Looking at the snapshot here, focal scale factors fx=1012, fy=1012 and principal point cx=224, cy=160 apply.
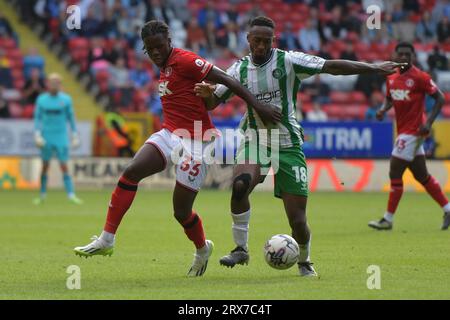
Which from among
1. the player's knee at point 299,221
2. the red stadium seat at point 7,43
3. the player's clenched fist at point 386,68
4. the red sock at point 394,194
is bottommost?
the red sock at point 394,194

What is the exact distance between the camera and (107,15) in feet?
93.4

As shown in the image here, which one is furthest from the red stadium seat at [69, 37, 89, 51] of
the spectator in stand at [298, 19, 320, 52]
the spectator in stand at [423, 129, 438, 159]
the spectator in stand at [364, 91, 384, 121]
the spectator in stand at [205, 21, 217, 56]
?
the spectator in stand at [423, 129, 438, 159]

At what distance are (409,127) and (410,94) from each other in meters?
0.48

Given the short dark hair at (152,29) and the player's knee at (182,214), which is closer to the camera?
the short dark hair at (152,29)

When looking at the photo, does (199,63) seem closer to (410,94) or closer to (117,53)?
(410,94)

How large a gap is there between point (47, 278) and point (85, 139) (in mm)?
15147

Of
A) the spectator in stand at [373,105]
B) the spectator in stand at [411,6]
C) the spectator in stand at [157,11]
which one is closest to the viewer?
the spectator in stand at [373,105]

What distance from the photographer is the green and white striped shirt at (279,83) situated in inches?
364

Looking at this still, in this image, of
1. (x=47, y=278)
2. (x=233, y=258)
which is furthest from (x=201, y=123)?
(x=47, y=278)

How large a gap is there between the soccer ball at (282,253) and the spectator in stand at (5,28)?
19853 mm

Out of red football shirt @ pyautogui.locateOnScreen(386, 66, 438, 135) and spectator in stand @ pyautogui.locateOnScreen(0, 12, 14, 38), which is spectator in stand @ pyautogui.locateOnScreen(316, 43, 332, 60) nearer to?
spectator in stand @ pyautogui.locateOnScreen(0, 12, 14, 38)

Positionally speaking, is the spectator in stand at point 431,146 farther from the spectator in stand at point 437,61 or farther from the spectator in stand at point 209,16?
the spectator in stand at point 209,16

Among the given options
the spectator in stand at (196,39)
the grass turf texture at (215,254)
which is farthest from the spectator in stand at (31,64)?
the grass turf texture at (215,254)

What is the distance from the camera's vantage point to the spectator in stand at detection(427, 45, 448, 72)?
90.2ft
